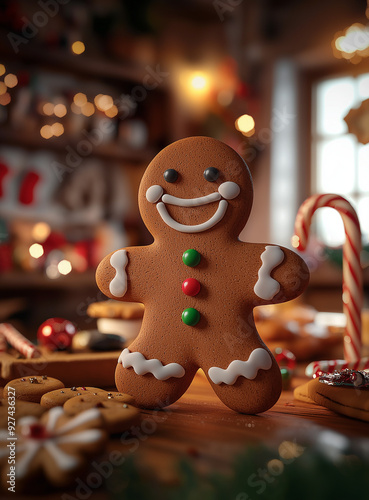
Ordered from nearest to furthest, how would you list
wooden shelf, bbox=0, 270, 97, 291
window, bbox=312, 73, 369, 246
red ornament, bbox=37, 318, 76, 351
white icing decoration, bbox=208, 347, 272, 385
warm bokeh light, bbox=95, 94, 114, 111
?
white icing decoration, bbox=208, 347, 272, 385 → red ornament, bbox=37, 318, 76, 351 → wooden shelf, bbox=0, 270, 97, 291 → warm bokeh light, bbox=95, 94, 114, 111 → window, bbox=312, 73, 369, 246

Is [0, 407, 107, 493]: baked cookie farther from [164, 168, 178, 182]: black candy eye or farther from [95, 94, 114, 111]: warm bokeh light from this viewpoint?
[95, 94, 114, 111]: warm bokeh light

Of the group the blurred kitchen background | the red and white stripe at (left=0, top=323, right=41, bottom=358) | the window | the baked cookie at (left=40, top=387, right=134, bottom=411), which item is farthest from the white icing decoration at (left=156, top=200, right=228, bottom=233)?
the window

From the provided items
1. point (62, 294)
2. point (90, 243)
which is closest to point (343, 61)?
point (90, 243)

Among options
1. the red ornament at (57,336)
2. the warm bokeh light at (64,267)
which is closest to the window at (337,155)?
the warm bokeh light at (64,267)

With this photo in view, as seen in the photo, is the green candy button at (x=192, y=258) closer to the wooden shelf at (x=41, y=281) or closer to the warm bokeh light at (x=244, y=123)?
the wooden shelf at (x=41, y=281)

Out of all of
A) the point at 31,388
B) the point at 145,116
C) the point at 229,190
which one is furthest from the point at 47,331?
the point at 145,116
